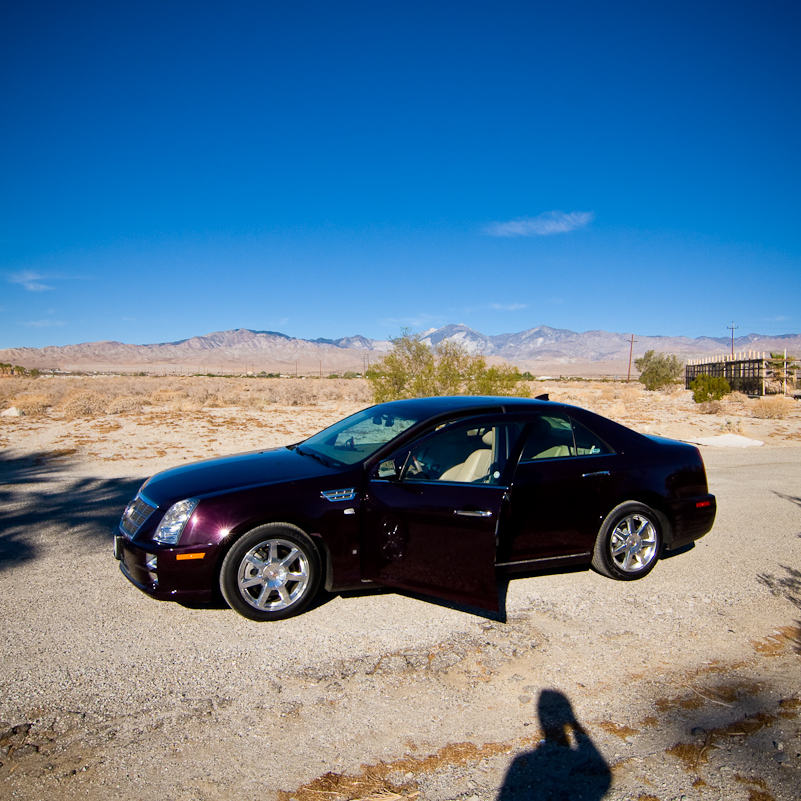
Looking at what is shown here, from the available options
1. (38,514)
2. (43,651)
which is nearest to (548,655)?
(43,651)

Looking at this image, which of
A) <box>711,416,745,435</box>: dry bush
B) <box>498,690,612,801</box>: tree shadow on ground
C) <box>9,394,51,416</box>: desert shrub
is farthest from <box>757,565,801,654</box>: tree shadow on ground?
<box>9,394,51,416</box>: desert shrub

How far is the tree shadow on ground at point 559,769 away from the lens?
98.9 inches

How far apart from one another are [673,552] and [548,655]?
2.81m

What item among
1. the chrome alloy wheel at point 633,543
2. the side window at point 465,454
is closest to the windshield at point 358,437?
the side window at point 465,454

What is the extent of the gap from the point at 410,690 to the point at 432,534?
110cm

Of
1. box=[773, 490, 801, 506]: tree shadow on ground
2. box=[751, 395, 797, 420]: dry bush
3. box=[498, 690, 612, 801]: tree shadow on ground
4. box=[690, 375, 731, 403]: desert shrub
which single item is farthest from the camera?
box=[690, 375, 731, 403]: desert shrub

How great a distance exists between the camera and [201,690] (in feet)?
10.8

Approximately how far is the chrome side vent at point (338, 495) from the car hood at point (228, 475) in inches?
7.3

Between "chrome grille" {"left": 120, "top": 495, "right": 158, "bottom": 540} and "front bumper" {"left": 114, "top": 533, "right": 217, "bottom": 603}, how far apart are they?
22cm

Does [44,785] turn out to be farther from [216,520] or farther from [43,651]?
[216,520]

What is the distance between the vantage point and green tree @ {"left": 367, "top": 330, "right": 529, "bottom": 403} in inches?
707

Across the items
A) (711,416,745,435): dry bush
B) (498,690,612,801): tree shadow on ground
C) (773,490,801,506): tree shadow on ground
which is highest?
(711,416,745,435): dry bush

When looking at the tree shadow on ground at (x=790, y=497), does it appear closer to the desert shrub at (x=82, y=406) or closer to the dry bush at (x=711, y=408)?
the dry bush at (x=711, y=408)

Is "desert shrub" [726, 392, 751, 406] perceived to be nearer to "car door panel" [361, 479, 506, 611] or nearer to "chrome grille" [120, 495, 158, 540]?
"car door panel" [361, 479, 506, 611]
